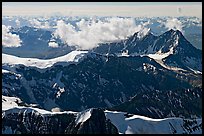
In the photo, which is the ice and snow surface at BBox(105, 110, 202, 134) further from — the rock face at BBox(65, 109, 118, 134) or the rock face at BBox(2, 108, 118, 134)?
the rock face at BBox(2, 108, 118, 134)

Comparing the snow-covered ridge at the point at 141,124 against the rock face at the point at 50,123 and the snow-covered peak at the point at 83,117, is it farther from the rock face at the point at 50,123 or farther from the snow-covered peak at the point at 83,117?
the rock face at the point at 50,123

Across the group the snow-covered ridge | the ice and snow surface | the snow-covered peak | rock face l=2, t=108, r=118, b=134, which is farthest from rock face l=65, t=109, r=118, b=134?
the ice and snow surface

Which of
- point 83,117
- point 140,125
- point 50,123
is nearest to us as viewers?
point 140,125

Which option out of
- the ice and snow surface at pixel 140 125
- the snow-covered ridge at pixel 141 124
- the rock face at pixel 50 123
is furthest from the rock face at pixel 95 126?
the ice and snow surface at pixel 140 125

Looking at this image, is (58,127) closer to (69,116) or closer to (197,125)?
(69,116)

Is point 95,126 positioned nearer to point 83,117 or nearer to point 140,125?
point 83,117

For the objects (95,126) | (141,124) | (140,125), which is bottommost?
(95,126)

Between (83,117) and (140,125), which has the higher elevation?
(83,117)

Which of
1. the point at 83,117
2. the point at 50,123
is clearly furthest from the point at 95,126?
the point at 50,123

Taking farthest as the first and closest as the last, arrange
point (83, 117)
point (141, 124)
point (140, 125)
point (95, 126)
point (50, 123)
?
point (50, 123) < point (83, 117) < point (95, 126) < point (141, 124) < point (140, 125)
